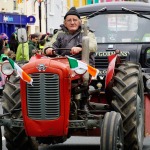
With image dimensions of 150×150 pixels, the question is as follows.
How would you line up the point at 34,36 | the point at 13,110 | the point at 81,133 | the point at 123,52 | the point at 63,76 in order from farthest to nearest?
the point at 34,36, the point at 123,52, the point at 81,133, the point at 13,110, the point at 63,76

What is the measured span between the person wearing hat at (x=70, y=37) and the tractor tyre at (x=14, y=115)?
603 millimetres

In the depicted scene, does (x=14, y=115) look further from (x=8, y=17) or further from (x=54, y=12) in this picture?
(x=54, y=12)

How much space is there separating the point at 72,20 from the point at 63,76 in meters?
1.33

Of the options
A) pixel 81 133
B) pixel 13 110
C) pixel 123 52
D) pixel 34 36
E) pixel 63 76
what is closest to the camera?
pixel 63 76

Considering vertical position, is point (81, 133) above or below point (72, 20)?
below

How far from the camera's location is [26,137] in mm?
10531

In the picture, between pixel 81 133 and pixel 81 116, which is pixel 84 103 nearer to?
pixel 81 116

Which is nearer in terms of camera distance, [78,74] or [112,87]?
[78,74]

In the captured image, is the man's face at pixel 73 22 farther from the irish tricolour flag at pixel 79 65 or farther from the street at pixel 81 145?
the street at pixel 81 145

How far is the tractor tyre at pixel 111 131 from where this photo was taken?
9.13 meters

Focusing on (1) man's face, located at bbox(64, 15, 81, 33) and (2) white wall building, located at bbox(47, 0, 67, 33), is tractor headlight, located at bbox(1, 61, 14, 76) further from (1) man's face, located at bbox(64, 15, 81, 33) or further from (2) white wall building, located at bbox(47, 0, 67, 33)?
(2) white wall building, located at bbox(47, 0, 67, 33)

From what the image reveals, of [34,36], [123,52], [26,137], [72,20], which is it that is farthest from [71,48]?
[34,36]

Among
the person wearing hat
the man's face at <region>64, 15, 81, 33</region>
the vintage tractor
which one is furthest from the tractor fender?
the man's face at <region>64, 15, 81, 33</region>

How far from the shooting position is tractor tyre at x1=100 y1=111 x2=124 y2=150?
9.13 meters
